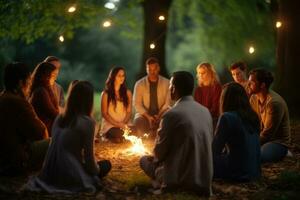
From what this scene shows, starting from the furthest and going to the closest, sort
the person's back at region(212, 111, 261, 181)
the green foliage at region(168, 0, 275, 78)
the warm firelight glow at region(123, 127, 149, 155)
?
1. the green foliage at region(168, 0, 275, 78)
2. the warm firelight glow at region(123, 127, 149, 155)
3. the person's back at region(212, 111, 261, 181)

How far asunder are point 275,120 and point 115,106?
12.8 feet

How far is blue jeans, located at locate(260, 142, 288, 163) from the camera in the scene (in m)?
8.47

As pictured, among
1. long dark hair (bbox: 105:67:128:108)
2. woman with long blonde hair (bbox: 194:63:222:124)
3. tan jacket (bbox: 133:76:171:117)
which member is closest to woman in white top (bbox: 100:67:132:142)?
long dark hair (bbox: 105:67:128:108)

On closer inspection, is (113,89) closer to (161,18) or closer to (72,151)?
(72,151)

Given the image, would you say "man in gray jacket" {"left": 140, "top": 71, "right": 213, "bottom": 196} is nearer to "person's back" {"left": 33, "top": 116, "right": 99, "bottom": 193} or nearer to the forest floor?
the forest floor

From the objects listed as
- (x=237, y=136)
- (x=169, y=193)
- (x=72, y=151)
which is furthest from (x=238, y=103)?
(x=72, y=151)

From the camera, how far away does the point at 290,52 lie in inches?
586

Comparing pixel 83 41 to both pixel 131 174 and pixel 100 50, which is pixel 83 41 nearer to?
pixel 100 50

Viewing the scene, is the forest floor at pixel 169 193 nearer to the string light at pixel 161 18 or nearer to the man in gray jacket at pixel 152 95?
the man in gray jacket at pixel 152 95

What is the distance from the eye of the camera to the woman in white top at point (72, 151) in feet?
21.9

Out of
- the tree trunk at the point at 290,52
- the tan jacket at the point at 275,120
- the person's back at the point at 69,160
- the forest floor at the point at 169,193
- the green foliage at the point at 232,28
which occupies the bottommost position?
the forest floor at the point at 169,193

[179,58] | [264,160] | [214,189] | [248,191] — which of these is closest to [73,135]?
[214,189]

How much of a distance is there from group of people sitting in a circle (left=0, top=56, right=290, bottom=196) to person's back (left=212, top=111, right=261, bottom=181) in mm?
14

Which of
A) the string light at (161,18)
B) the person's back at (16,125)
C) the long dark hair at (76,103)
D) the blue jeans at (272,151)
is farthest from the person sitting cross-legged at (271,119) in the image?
the string light at (161,18)
